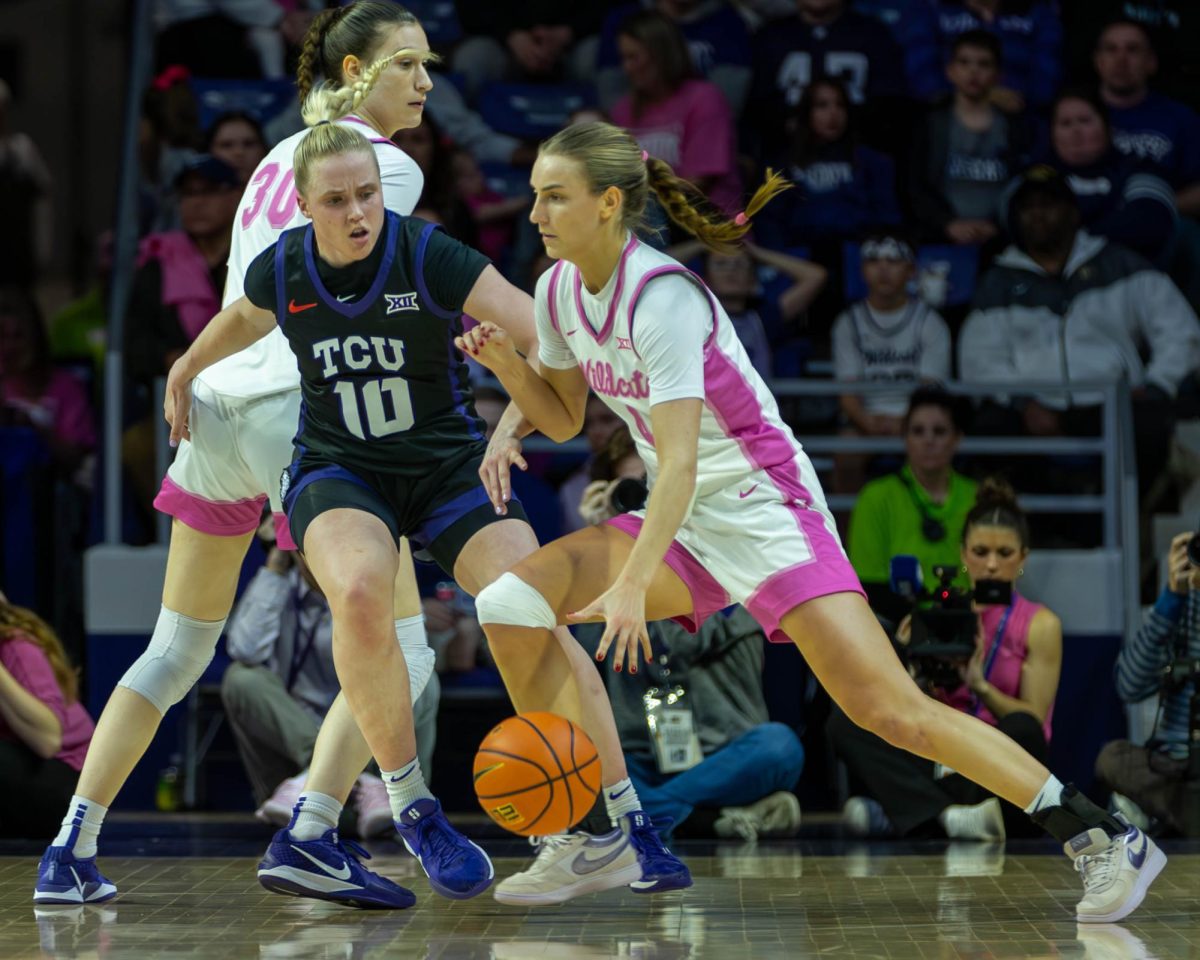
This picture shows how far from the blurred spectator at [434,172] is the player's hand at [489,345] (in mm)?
3946

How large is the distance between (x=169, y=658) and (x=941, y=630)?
2.70 meters

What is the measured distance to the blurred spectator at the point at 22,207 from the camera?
381 inches

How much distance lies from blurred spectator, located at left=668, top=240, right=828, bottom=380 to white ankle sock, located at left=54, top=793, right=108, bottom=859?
4114mm

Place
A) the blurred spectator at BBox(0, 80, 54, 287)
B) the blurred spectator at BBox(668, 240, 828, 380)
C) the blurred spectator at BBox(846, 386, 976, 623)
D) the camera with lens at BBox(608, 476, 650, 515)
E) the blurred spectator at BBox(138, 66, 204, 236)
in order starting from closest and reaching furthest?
the camera with lens at BBox(608, 476, 650, 515), the blurred spectator at BBox(846, 386, 976, 623), the blurred spectator at BBox(668, 240, 828, 380), the blurred spectator at BBox(138, 66, 204, 236), the blurred spectator at BBox(0, 80, 54, 287)

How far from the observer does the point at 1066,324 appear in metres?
8.04

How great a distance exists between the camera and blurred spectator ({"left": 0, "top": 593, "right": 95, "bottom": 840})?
19.6ft

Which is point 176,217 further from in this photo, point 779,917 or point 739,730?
point 779,917

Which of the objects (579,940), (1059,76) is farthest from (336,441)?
(1059,76)

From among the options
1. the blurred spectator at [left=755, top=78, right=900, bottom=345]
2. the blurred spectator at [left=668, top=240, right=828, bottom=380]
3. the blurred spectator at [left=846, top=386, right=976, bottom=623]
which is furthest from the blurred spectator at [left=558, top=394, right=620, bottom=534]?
the blurred spectator at [left=755, top=78, right=900, bottom=345]

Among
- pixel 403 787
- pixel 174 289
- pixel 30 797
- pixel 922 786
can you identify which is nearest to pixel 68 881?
pixel 403 787

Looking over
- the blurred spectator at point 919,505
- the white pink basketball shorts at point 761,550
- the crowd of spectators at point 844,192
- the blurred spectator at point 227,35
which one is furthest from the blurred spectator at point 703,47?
the white pink basketball shorts at point 761,550

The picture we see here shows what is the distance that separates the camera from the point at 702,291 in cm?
418

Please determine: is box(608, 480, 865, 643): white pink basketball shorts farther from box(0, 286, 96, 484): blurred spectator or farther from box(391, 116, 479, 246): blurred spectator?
box(0, 286, 96, 484): blurred spectator

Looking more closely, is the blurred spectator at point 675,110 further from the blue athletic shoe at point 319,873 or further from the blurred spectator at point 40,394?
the blue athletic shoe at point 319,873
